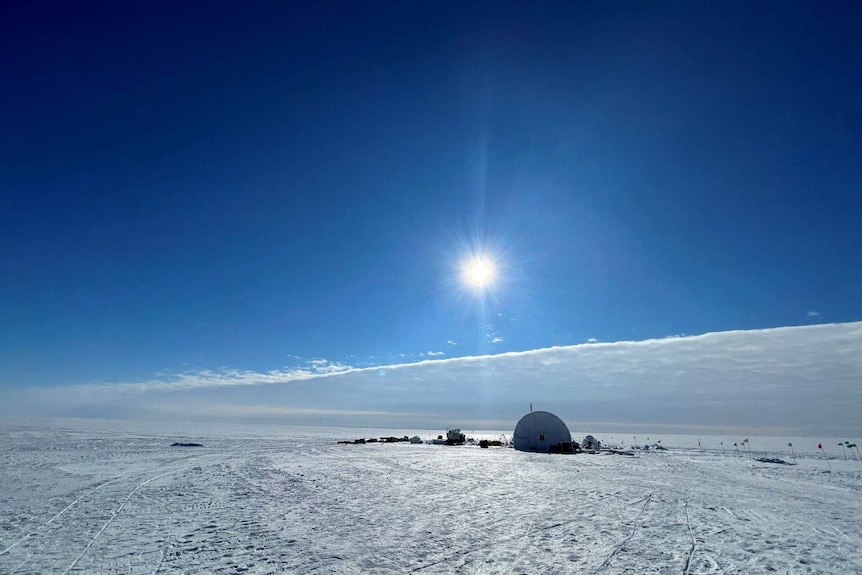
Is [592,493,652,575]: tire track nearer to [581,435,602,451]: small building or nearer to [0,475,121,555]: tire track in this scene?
[0,475,121,555]: tire track

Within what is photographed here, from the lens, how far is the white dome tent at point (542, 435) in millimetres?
50625

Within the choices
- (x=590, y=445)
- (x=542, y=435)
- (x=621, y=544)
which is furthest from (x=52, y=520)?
(x=590, y=445)

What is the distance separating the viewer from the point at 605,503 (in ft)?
57.7

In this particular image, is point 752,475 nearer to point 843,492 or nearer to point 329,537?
point 843,492

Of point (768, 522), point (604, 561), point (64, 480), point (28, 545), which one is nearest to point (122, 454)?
point (64, 480)

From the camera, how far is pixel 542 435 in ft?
169

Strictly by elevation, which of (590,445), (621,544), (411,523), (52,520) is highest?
(621,544)

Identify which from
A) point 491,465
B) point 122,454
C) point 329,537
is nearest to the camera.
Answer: point 329,537

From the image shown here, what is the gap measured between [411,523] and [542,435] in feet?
135

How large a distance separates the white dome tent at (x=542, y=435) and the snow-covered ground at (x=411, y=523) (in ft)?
85.5

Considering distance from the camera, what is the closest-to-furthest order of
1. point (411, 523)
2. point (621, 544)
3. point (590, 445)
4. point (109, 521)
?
point (621, 544)
point (109, 521)
point (411, 523)
point (590, 445)

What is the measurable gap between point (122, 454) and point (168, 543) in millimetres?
29518

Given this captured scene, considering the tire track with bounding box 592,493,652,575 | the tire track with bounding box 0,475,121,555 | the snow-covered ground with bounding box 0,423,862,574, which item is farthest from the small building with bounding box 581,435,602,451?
the tire track with bounding box 0,475,121,555

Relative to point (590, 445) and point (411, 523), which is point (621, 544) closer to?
point (411, 523)
